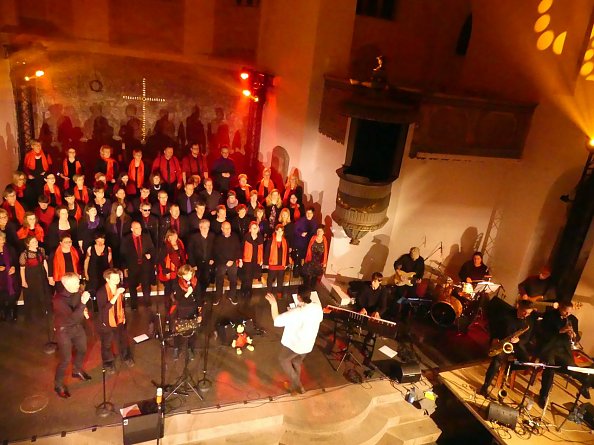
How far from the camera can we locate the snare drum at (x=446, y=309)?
8.63m

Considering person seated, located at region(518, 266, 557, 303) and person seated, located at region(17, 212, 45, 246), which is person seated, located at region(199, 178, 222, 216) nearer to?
person seated, located at region(17, 212, 45, 246)

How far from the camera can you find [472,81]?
10.3 meters

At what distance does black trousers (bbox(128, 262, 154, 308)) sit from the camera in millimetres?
7633

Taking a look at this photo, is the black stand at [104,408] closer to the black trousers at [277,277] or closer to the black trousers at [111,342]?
the black trousers at [111,342]

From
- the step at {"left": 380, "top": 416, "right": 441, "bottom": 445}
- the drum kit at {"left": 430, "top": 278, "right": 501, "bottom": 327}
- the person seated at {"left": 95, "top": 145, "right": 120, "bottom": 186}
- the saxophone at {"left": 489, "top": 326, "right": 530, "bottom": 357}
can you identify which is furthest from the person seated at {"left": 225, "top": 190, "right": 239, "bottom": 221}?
the saxophone at {"left": 489, "top": 326, "right": 530, "bottom": 357}

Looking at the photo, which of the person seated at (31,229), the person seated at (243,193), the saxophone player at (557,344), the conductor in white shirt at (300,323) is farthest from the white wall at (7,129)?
the saxophone player at (557,344)

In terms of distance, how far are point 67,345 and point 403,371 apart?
4.85 meters

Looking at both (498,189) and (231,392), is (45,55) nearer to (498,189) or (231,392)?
(231,392)

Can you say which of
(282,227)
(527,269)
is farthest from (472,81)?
(282,227)

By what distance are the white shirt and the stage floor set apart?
9.56 ft

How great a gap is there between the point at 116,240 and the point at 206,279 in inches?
62.7

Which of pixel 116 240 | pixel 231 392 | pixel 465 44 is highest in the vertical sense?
pixel 465 44

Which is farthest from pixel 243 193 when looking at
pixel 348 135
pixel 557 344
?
pixel 557 344

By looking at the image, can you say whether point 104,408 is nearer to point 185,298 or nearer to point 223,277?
point 185,298
